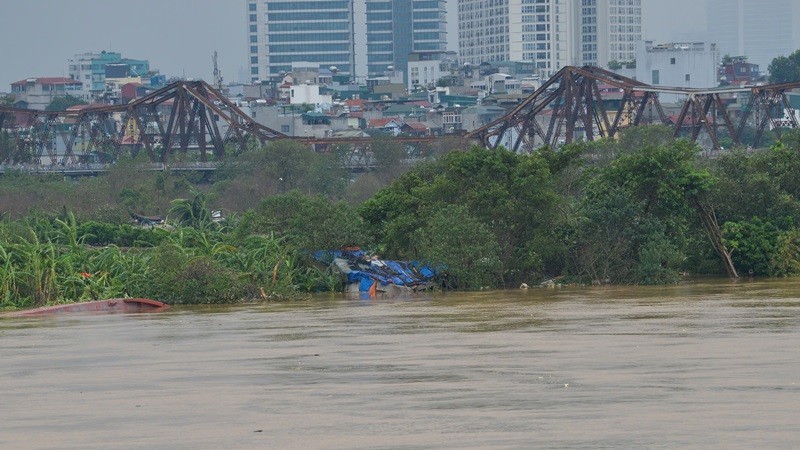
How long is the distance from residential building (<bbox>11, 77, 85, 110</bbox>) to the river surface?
6032 inches

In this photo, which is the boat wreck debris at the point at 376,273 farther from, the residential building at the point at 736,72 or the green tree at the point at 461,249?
the residential building at the point at 736,72

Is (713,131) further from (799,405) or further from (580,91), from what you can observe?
(799,405)

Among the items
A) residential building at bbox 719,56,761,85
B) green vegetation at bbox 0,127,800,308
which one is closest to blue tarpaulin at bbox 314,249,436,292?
green vegetation at bbox 0,127,800,308

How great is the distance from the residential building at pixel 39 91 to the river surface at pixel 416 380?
503ft

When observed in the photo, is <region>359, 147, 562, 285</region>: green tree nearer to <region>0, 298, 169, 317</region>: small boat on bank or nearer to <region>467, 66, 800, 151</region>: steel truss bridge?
<region>0, 298, 169, 317</region>: small boat on bank

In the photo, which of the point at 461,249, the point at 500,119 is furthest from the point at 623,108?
the point at 461,249

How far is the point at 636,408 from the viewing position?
12.1 meters

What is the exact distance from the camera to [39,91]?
18712cm

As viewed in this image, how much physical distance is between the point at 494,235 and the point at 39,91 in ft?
533

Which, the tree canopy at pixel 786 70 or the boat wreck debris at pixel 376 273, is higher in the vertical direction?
the tree canopy at pixel 786 70

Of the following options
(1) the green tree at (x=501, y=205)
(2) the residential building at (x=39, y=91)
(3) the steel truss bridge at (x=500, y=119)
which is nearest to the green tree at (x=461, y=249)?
(1) the green tree at (x=501, y=205)

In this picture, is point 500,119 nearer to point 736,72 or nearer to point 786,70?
point 786,70

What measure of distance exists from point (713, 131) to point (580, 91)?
12.7 m

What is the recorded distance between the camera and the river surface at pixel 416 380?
37.3 feet
